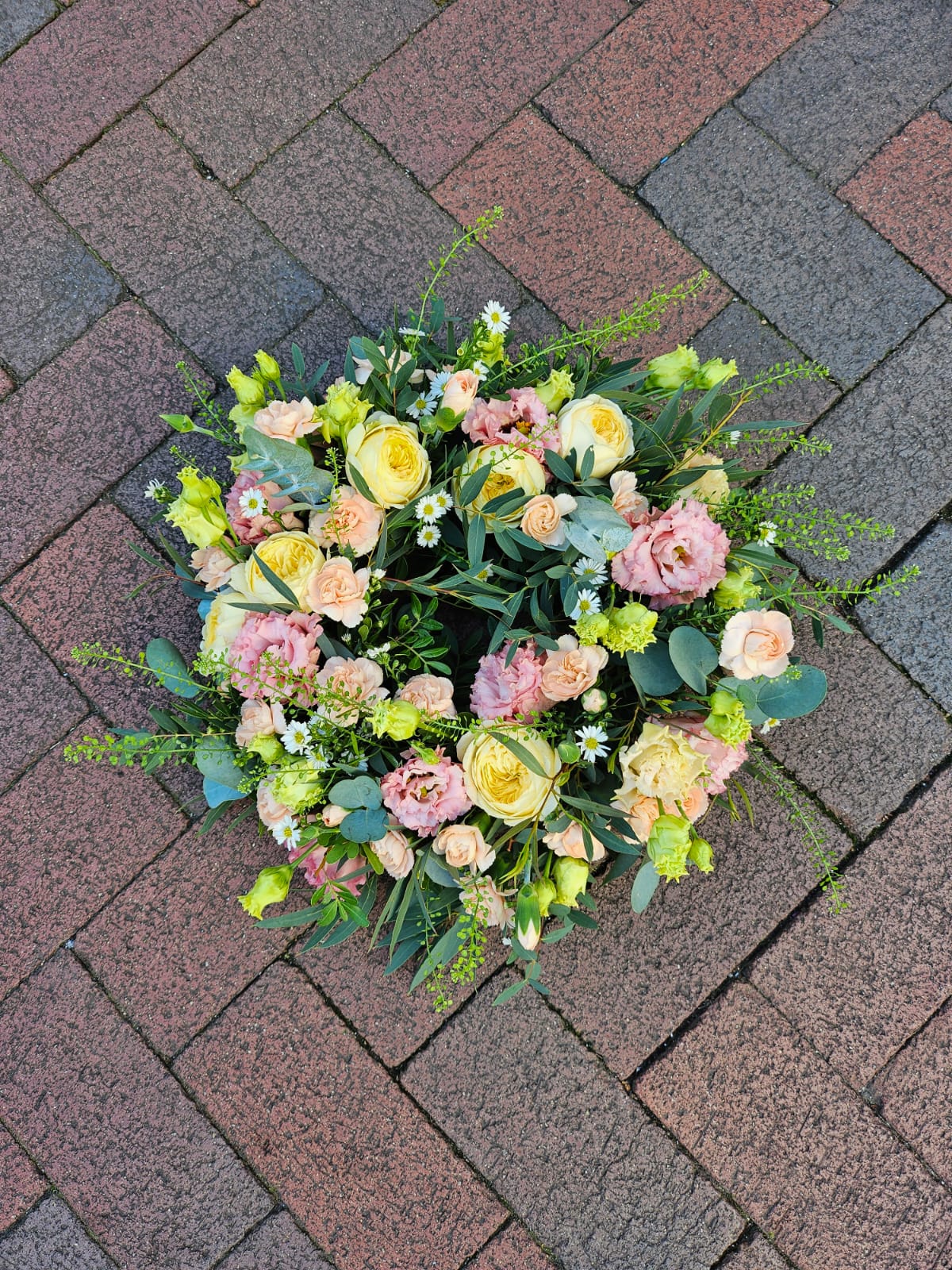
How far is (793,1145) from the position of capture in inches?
68.7

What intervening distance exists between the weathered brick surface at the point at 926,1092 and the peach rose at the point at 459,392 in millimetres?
1486

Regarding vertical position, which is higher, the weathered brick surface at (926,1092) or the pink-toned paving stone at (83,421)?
the pink-toned paving stone at (83,421)

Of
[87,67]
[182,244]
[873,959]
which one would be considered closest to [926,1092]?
[873,959]

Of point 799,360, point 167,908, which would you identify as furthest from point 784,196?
point 167,908

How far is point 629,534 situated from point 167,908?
1179 mm

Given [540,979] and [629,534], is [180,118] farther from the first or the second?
[540,979]

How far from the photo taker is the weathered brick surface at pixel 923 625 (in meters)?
1.85

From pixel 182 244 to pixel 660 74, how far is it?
112 cm

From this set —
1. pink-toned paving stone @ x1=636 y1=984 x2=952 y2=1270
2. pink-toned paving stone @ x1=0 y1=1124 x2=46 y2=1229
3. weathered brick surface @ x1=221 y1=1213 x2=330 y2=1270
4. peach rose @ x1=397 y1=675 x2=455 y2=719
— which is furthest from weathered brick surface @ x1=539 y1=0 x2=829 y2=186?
pink-toned paving stone @ x1=0 y1=1124 x2=46 y2=1229

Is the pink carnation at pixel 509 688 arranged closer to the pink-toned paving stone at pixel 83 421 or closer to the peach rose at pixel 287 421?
the peach rose at pixel 287 421

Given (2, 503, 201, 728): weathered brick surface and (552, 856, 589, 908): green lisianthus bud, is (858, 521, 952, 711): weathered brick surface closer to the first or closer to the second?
(552, 856, 589, 908): green lisianthus bud

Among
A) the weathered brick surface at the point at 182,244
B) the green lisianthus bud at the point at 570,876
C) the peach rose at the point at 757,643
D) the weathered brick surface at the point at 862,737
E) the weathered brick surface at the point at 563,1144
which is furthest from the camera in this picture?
the weathered brick surface at the point at 182,244

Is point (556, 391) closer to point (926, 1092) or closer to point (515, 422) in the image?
point (515, 422)

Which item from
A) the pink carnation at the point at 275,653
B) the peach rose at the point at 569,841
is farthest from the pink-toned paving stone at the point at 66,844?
the peach rose at the point at 569,841
